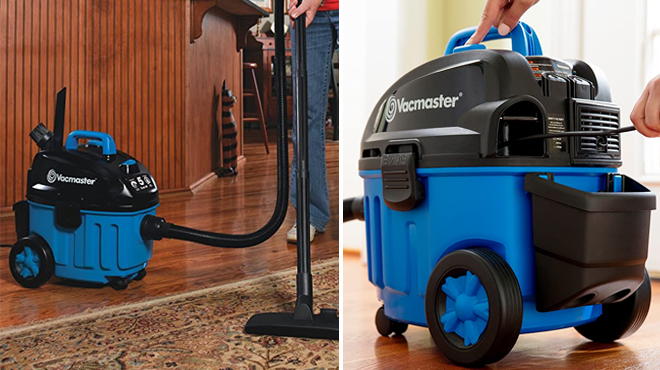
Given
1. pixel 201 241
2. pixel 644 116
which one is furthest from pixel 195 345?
pixel 644 116

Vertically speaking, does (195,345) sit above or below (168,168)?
below

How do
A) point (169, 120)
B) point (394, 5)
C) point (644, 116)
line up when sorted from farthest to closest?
point (394, 5) → point (169, 120) → point (644, 116)

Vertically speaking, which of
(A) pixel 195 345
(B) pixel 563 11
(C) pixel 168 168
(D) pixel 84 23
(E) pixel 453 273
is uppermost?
(B) pixel 563 11

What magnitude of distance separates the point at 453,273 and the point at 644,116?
0.39m

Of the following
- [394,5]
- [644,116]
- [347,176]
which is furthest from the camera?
[347,176]

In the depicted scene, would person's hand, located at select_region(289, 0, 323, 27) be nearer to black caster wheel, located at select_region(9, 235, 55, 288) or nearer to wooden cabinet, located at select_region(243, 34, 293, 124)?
wooden cabinet, located at select_region(243, 34, 293, 124)

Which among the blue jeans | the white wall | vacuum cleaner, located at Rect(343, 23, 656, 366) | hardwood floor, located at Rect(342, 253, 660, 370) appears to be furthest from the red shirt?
the white wall

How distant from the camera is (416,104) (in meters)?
1.15

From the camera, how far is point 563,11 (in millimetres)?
2076

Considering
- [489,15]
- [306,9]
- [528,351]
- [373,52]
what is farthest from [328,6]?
[373,52]

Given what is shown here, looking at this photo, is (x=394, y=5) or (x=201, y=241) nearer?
(x=201, y=241)

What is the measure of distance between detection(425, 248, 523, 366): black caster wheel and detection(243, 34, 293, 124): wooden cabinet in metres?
0.44

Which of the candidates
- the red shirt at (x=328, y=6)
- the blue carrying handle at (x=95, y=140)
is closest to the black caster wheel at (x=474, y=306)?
the red shirt at (x=328, y=6)

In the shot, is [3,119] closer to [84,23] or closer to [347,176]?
[84,23]
